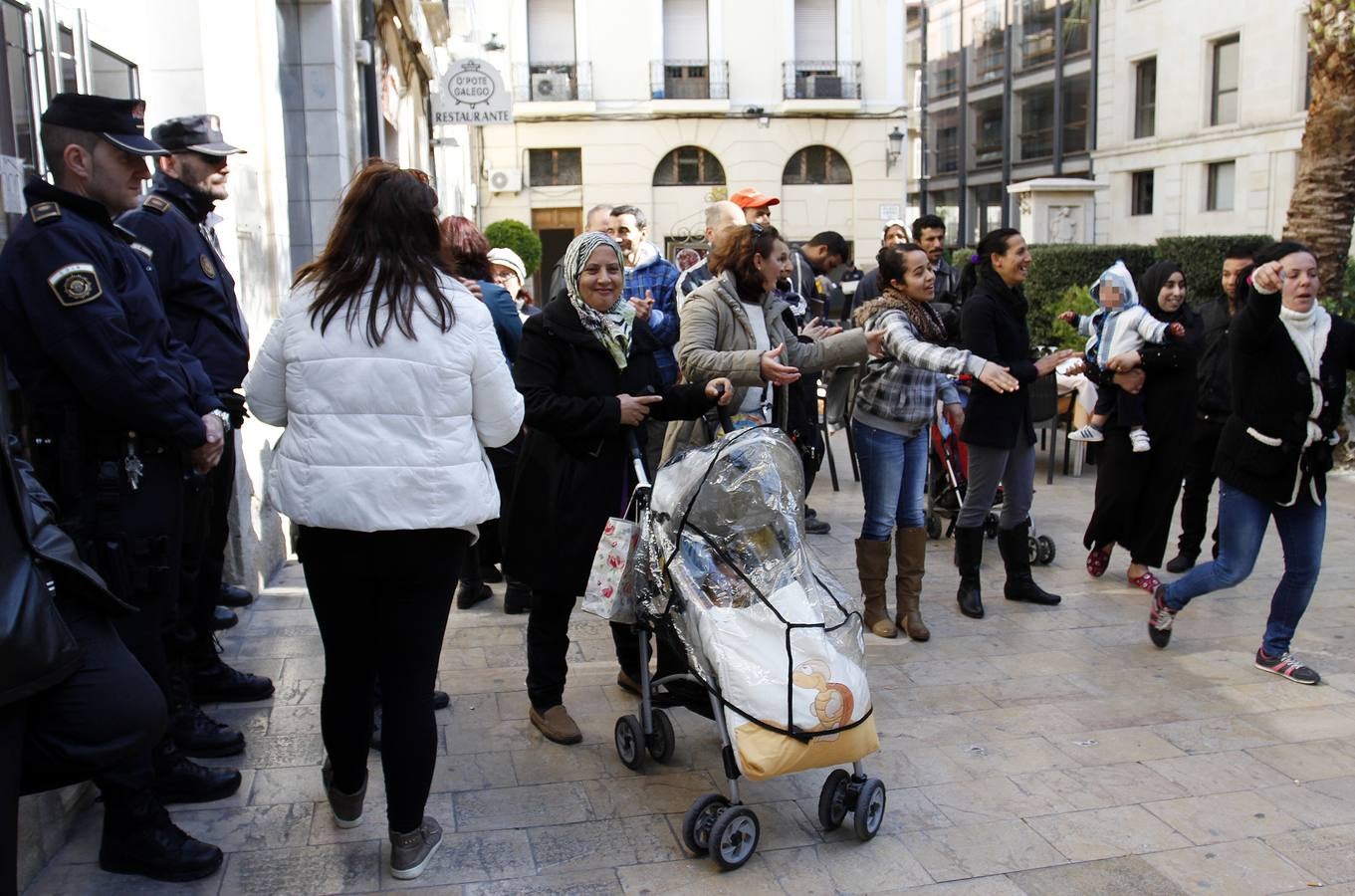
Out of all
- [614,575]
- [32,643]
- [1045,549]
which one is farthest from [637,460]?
[1045,549]

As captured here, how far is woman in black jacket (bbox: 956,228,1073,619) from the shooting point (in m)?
6.27

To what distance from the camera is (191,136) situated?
466cm

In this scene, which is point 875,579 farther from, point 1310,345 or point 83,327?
point 83,327

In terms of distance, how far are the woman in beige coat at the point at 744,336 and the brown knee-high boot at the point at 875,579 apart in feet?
3.28

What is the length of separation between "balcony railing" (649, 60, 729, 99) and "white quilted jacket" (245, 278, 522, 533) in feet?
104

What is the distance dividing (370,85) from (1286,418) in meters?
8.43

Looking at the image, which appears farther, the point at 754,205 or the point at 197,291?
the point at 754,205

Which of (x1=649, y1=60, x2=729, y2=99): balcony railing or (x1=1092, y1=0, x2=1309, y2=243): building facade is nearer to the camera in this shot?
(x1=1092, y1=0, x2=1309, y2=243): building facade

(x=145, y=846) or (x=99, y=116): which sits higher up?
(x=99, y=116)

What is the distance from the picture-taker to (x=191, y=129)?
4629mm

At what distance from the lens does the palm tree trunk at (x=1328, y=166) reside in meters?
10.9

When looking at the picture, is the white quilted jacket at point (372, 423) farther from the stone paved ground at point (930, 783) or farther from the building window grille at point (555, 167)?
the building window grille at point (555, 167)

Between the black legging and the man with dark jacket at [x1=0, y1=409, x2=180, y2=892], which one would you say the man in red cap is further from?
the man with dark jacket at [x1=0, y1=409, x2=180, y2=892]

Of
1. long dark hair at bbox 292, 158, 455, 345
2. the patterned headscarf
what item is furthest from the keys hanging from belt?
the patterned headscarf
